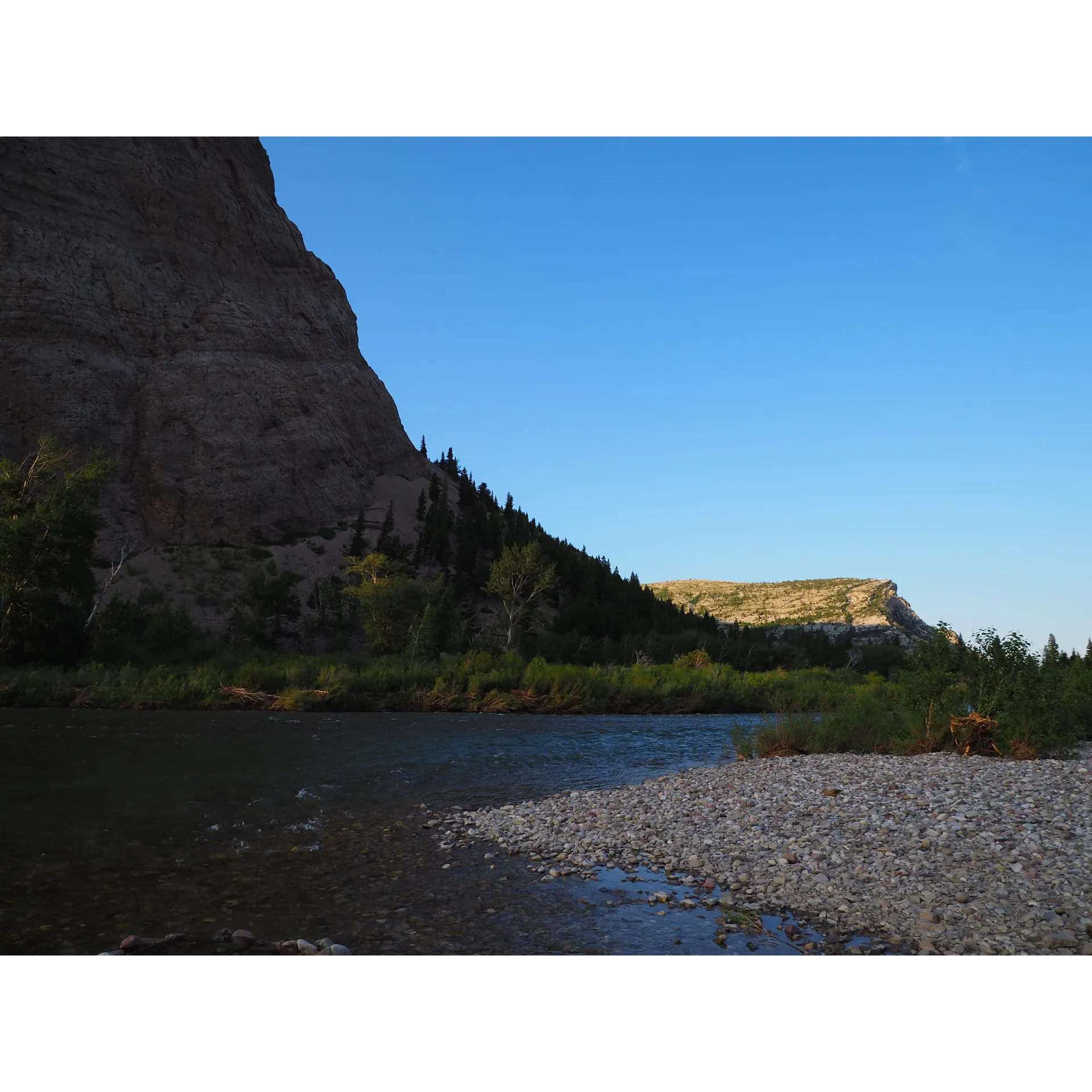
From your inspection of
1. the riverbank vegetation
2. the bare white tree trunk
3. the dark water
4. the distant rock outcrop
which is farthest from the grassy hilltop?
the dark water

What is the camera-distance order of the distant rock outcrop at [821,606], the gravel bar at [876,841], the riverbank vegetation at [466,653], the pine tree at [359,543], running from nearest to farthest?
the gravel bar at [876,841] → the riverbank vegetation at [466,653] → the pine tree at [359,543] → the distant rock outcrop at [821,606]

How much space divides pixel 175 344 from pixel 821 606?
364 feet

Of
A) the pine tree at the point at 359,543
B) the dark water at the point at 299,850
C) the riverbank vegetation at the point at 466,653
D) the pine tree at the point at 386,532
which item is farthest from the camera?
the pine tree at the point at 386,532

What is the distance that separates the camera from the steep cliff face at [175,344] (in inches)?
2272

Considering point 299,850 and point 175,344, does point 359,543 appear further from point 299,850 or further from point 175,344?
point 299,850

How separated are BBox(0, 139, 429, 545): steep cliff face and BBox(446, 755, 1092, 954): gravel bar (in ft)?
199

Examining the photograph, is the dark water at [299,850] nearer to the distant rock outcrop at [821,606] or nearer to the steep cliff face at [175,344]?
the steep cliff face at [175,344]

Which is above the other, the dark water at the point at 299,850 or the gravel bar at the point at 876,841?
the gravel bar at the point at 876,841

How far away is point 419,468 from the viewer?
85.8 m

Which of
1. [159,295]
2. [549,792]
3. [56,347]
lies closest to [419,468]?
[159,295]

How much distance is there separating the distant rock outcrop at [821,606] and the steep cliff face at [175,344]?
5735cm

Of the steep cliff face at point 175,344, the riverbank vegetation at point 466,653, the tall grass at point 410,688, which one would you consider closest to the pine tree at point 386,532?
the riverbank vegetation at point 466,653

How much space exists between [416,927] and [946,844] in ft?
16.4

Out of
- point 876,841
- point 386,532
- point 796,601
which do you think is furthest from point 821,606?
point 876,841
